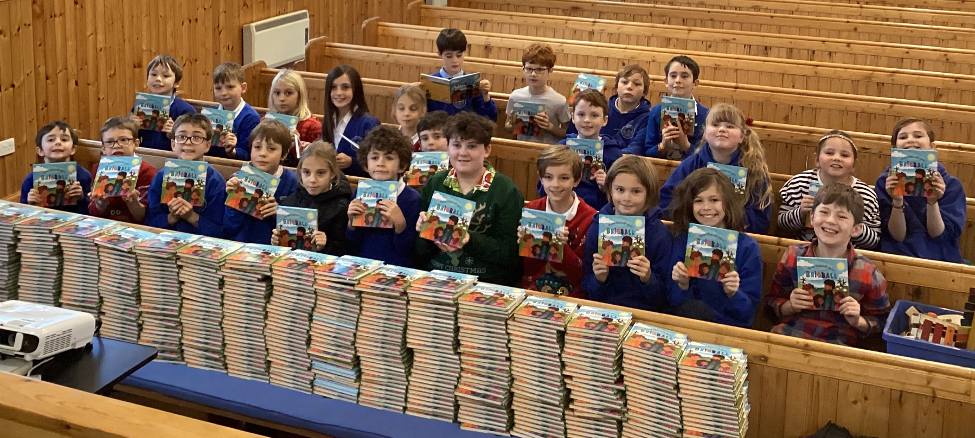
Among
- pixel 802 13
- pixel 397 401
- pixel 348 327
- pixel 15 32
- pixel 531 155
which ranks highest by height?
pixel 802 13

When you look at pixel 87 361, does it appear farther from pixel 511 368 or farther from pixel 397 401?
pixel 511 368

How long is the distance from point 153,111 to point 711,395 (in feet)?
13.8

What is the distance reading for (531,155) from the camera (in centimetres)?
645

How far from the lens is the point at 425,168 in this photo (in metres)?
5.38

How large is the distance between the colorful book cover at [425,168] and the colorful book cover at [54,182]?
5.33ft

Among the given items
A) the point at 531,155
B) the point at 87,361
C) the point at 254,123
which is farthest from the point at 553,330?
the point at 254,123

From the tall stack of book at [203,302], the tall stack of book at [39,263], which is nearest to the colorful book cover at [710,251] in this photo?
the tall stack of book at [203,302]

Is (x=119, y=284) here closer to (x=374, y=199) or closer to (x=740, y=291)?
(x=374, y=199)

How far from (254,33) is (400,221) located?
16.5ft

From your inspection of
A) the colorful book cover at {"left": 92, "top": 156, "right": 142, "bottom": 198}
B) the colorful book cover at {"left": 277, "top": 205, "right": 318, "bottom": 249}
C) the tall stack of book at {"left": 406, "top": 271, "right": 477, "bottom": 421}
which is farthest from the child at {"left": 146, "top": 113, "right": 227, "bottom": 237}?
the tall stack of book at {"left": 406, "top": 271, "right": 477, "bottom": 421}

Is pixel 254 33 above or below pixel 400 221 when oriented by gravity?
above

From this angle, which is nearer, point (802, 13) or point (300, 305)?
point (300, 305)

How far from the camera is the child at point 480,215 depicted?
492 cm

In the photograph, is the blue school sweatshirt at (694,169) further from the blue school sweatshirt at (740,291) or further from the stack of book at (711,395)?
the stack of book at (711,395)
